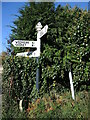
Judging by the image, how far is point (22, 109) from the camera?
3.83 meters

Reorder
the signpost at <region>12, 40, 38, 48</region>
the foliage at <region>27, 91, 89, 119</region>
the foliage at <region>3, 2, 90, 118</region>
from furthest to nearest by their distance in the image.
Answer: the foliage at <region>3, 2, 90, 118</region> → the signpost at <region>12, 40, 38, 48</region> → the foliage at <region>27, 91, 89, 119</region>

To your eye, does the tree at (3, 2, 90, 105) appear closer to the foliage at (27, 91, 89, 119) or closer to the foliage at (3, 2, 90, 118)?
the foliage at (3, 2, 90, 118)

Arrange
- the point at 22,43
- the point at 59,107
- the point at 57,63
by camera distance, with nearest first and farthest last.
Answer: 1. the point at 59,107
2. the point at 22,43
3. the point at 57,63

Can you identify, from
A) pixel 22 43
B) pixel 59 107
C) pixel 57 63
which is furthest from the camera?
pixel 57 63

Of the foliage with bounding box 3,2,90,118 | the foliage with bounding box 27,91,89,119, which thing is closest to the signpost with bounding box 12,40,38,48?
the foliage with bounding box 3,2,90,118

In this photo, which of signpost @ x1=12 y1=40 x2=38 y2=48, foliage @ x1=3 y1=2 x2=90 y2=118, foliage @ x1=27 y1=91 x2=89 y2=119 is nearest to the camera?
foliage @ x1=27 y1=91 x2=89 y2=119

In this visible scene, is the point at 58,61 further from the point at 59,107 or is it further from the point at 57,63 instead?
the point at 59,107

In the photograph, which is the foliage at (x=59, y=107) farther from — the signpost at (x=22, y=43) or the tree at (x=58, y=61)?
the signpost at (x=22, y=43)

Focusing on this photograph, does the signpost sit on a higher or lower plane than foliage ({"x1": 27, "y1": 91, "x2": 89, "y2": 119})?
higher

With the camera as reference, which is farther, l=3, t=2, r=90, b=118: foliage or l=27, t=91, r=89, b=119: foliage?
l=3, t=2, r=90, b=118: foliage


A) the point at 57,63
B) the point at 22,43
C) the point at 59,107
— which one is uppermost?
the point at 22,43

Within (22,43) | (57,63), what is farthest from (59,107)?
(22,43)

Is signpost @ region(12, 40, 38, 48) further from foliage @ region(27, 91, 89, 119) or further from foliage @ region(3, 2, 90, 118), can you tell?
foliage @ region(27, 91, 89, 119)

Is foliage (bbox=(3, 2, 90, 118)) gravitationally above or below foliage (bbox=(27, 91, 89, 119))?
above
